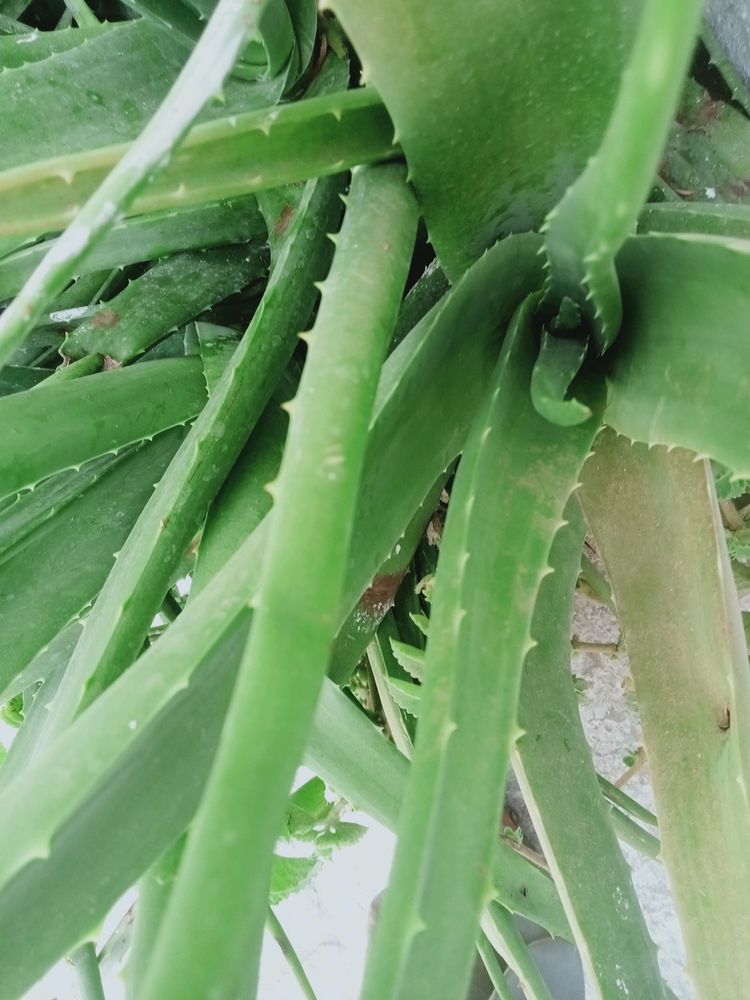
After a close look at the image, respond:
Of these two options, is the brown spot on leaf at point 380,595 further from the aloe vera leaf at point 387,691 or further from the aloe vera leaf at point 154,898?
the aloe vera leaf at point 154,898

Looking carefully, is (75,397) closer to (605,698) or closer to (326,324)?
(326,324)

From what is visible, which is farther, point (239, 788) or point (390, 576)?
point (390, 576)

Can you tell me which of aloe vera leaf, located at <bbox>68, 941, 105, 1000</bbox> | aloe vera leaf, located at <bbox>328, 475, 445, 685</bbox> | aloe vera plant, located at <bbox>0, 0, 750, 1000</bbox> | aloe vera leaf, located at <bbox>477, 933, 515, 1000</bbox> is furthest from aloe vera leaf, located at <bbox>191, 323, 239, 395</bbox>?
aloe vera leaf, located at <bbox>477, 933, 515, 1000</bbox>

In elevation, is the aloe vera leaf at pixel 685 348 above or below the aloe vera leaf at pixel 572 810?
above

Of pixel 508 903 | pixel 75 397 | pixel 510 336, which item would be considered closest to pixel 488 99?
pixel 510 336

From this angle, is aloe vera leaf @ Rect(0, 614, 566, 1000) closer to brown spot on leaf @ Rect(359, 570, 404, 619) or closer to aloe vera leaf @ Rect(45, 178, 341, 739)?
aloe vera leaf @ Rect(45, 178, 341, 739)

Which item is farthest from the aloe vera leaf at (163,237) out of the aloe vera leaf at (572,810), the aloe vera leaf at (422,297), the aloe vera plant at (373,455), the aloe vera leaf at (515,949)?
the aloe vera leaf at (515,949)

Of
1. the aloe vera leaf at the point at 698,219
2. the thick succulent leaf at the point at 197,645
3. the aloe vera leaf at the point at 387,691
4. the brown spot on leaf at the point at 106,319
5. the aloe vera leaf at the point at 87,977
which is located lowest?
the aloe vera leaf at the point at 87,977
